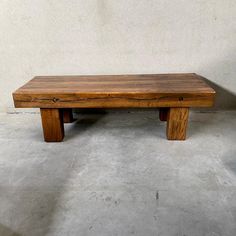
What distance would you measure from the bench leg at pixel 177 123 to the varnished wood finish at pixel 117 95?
0.08 m

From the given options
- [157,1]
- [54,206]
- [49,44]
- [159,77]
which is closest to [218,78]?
[159,77]

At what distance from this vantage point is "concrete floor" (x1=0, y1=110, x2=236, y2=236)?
1.16m

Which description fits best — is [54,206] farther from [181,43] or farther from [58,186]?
[181,43]

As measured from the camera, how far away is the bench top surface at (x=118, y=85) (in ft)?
5.77

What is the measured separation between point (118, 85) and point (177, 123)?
565 millimetres

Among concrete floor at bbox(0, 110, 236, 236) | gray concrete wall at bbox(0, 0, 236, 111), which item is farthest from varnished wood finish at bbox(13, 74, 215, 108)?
gray concrete wall at bbox(0, 0, 236, 111)

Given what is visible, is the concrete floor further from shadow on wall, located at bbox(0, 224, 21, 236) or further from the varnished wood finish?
the varnished wood finish

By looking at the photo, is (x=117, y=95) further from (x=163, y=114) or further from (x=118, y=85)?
(x=163, y=114)

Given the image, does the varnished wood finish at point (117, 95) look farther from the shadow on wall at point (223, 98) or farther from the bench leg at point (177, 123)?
the shadow on wall at point (223, 98)

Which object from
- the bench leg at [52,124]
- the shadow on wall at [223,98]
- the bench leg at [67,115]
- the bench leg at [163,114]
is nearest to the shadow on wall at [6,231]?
the bench leg at [52,124]

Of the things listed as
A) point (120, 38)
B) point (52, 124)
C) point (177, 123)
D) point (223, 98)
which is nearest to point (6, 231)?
point (52, 124)

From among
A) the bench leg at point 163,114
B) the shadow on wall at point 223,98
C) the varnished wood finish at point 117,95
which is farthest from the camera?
the shadow on wall at point 223,98

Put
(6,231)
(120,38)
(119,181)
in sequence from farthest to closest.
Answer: (120,38) < (119,181) < (6,231)

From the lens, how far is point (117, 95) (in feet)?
5.69
